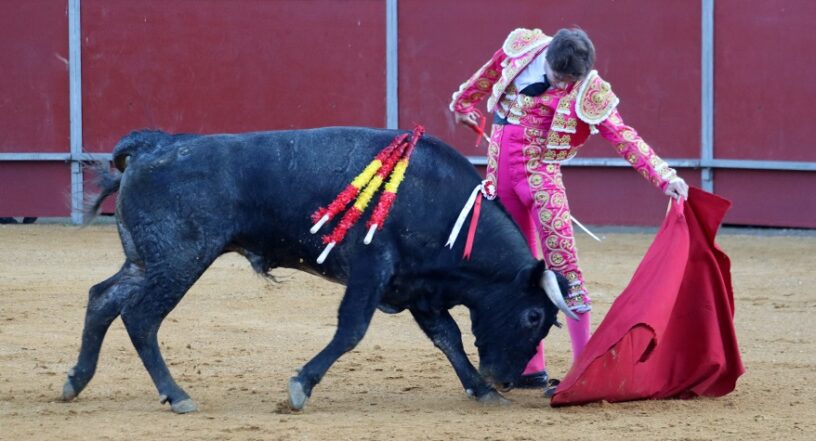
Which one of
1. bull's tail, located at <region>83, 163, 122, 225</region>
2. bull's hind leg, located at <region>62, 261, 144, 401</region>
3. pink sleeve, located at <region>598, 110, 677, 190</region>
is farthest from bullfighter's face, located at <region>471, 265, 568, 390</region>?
bull's tail, located at <region>83, 163, 122, 225</region>

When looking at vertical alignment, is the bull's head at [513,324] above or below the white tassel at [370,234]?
below

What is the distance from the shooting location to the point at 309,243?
194 inches

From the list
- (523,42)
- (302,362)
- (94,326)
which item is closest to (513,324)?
(523,42)

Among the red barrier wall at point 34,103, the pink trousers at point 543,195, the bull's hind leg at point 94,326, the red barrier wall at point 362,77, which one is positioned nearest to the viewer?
the bull's hind leg at point 94,326

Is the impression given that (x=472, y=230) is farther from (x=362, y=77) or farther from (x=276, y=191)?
(x=362, y=77)

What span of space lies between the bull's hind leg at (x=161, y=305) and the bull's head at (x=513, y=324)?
97cm

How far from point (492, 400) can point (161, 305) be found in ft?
3.83

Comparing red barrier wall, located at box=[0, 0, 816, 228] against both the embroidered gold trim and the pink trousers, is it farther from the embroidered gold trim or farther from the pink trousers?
the embroidered gold trim

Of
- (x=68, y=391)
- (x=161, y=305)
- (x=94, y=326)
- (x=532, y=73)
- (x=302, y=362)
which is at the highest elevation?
(x=532, y=73)

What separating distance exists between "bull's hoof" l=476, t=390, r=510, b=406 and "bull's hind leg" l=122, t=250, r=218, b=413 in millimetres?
978

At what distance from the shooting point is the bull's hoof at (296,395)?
479 centimetres

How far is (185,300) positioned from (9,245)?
2503 mm

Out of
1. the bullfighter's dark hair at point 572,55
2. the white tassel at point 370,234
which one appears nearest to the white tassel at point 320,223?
the white tassel at point 370,234

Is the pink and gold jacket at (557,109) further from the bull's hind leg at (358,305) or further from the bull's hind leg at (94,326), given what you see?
the bull's hind leg at (94,326)
